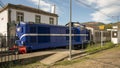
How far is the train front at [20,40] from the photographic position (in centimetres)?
1586

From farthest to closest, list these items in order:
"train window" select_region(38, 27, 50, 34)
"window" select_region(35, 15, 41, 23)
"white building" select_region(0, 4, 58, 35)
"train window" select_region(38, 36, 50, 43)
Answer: "window" select_region(35, 15, 41, 23)
"white building" select_region(0, 4, 58, 35)
"train window" select_region(38, 27, 50, 34)
"train window" select_region(38, 36, 50, 43)

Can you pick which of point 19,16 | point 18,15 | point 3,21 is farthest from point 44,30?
point 3,21

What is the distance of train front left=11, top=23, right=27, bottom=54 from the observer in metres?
15.9

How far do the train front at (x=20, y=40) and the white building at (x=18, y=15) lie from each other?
716 centimetres

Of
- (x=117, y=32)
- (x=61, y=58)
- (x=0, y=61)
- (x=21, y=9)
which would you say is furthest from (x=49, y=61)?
(x=117, y=32)

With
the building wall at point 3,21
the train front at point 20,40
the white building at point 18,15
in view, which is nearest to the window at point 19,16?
the white building at point 18,15

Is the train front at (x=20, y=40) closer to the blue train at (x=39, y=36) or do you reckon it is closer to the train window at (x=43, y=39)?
the blue train at (x=39, y=36)

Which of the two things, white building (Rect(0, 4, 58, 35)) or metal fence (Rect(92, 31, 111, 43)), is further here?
metal fence (Rect(92, 31, 111, 43))

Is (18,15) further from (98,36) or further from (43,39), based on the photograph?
(98,36)

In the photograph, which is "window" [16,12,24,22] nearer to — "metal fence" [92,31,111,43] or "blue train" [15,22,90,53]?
"blue train" [15,22,90,53]

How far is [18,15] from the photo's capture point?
26.7m

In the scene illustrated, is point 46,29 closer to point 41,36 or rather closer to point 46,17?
point 41,36

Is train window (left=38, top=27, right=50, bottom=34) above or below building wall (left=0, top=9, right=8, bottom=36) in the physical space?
below

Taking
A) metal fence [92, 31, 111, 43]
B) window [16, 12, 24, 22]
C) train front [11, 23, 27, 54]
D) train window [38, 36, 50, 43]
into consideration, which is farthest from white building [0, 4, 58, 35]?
metal fence [92, 31, 111, 43]
